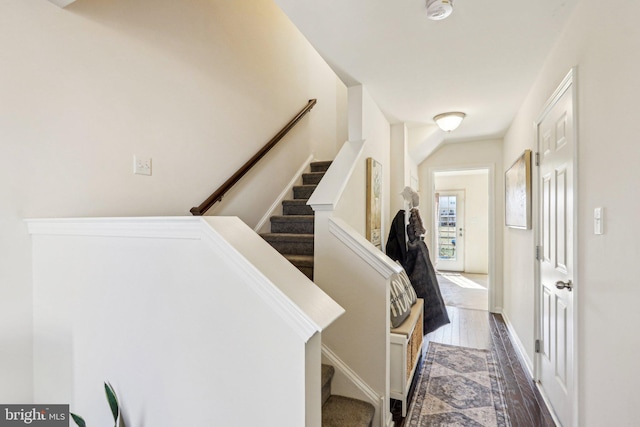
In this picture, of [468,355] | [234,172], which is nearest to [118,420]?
[234,172]

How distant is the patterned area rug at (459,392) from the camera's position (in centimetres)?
198

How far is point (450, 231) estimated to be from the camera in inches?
296

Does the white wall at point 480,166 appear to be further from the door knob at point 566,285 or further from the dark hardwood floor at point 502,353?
the door knob at point 566,285

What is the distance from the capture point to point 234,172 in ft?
8.48

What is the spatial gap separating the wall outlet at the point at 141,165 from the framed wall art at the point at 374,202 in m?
1.72

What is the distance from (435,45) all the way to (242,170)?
5.55 ft

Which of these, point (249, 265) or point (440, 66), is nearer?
point (249, 265)

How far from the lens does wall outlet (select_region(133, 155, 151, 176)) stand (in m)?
1.80

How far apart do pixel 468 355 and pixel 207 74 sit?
339 cm

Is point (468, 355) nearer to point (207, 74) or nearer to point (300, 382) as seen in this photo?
point (300, 382)

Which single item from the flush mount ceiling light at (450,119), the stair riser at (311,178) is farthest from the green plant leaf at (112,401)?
the flush mount ceiling light at (450,119)

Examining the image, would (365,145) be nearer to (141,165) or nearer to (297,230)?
(297,230)

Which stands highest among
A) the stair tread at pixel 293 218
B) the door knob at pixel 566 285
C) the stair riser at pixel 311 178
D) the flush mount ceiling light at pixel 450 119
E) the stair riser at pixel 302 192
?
the flush mount ceiling light at pixel 450 119

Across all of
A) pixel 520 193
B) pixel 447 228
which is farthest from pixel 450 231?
pixel 520 193
